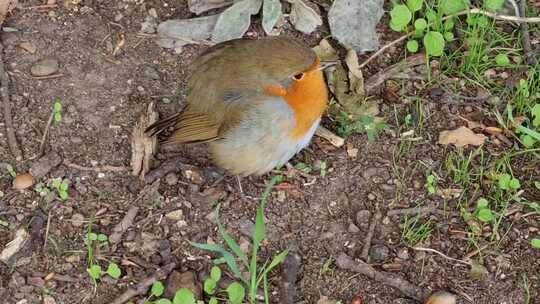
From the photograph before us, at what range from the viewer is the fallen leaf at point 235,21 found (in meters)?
4.79

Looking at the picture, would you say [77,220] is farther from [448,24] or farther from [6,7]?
[448,24]

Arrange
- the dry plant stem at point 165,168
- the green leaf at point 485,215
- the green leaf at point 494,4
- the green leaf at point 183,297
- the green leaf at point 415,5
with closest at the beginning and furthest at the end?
the green leaf at point 183,297, the green leaf at point 485,215, the dry plant stem at point 165,168, the green leaf at point 494,4, the green leaf at point 415,5

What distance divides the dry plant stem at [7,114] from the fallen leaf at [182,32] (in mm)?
889

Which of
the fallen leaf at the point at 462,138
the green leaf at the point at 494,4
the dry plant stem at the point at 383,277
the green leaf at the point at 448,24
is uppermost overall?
the green leaf at the point at 494,4

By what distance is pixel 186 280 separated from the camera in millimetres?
3875

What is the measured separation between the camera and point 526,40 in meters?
4.75

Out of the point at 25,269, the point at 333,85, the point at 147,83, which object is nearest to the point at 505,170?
the point at 333,85

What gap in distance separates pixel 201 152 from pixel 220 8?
983 millimetres

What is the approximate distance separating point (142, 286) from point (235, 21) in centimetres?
173

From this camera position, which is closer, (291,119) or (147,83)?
(291,119)

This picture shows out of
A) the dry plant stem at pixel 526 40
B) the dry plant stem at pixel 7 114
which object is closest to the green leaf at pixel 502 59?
the dry plant stem at pixel 526 40

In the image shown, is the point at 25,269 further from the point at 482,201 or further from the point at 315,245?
the point at 482,201

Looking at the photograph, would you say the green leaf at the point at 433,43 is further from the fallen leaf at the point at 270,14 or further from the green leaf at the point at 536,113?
the fallen leaf at the point at 270,14

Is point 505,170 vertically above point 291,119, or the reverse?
point 291,119
